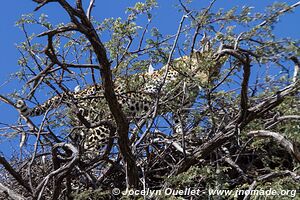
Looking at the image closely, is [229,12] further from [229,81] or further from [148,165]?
[148,165]

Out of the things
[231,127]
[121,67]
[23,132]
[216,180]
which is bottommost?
[216,180]

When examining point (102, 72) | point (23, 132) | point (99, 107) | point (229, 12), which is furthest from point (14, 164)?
point (229, 12)

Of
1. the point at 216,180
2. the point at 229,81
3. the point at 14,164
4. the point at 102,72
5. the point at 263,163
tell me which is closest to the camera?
the point at 102,72

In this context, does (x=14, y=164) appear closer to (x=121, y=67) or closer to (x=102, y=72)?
Answer: (x=121, y=67)

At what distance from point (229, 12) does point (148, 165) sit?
1342 mm

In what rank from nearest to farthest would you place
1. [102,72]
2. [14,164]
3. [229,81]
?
[102,72]
[229,81]
[14,164]

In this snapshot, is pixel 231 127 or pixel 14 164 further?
pixel 14 164

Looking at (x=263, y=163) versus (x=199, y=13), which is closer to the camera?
(x=199, y=13)

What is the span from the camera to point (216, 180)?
14.3 feet

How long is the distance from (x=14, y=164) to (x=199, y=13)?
83.2 inches

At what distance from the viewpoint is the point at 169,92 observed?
4961 millimetres

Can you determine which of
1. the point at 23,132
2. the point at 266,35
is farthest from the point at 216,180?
the point at 23,132

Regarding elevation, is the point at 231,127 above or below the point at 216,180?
above

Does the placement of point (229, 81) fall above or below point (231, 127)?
above
